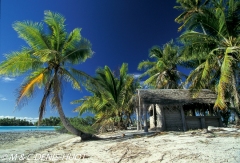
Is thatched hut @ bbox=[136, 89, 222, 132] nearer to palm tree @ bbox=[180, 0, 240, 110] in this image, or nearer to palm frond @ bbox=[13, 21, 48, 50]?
palm tree @ bbox=[180, 0, 240, 110]

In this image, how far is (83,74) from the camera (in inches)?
361

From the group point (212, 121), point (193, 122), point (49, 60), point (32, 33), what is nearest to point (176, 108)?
point (193, 122)

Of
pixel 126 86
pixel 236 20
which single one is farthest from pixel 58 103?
pixel 236 20

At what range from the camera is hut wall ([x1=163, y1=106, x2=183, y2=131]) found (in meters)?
11.6

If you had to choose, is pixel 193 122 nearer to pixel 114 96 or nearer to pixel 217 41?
A: pixel 217 41

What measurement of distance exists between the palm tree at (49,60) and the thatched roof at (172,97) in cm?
416

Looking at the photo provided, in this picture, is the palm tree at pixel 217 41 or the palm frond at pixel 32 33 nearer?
the palm frond at pixel 32 33

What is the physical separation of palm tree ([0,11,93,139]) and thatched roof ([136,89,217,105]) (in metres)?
4.16

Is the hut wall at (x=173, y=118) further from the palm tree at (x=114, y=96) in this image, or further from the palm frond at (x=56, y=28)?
the palm frond at (x=56, y=28)

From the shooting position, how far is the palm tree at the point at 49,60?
316 inches

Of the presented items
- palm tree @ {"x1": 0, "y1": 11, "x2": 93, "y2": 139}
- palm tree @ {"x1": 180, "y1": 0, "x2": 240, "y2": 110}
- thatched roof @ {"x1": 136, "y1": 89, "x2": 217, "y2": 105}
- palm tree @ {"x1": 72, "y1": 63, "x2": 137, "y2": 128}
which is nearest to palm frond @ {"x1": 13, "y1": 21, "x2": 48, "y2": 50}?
palm tree @ {"x1": 0, "y1": 11, "x2": 93, "y2": 139}

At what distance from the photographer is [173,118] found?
11844mm

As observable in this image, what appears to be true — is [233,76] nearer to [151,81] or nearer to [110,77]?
[110,77]

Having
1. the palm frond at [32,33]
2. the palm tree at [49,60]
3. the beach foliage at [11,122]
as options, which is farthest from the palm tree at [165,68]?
the beach foliage at [11,122]
